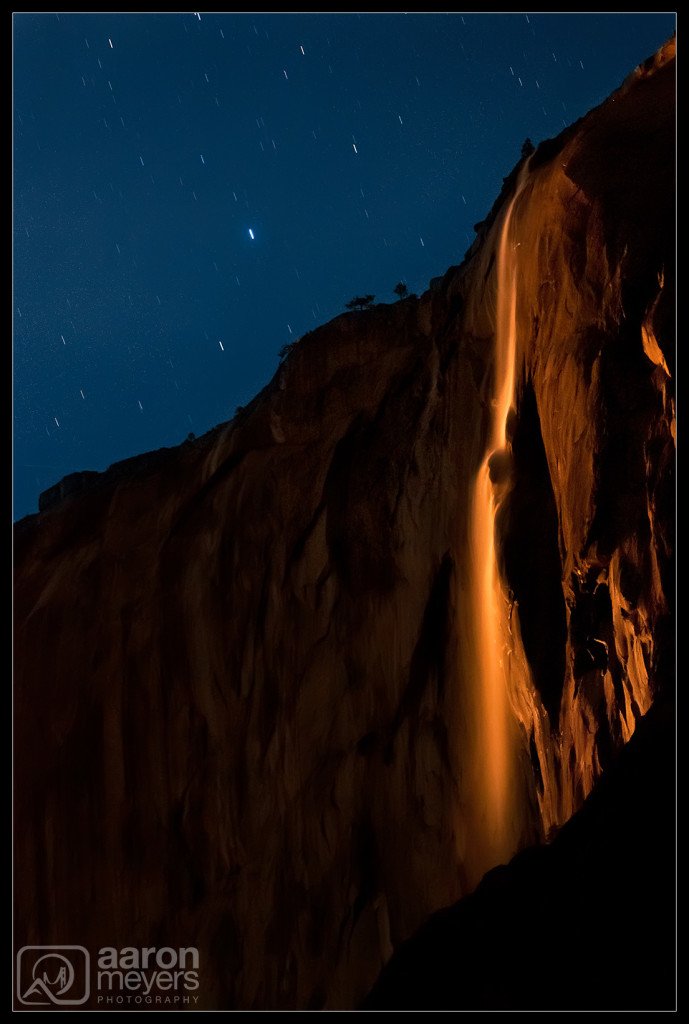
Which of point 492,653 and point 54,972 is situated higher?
point 492,653

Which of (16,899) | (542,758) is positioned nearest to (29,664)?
(16,899)

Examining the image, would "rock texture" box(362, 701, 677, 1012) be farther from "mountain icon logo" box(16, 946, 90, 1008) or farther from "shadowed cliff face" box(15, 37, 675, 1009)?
"mountain icon logo" box(16, 946, 90, 1008)

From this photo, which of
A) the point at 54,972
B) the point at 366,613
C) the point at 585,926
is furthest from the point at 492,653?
the point at 54,972

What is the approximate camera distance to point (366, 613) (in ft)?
38.7

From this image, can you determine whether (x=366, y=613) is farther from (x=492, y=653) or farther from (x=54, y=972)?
(x=54, y=972)

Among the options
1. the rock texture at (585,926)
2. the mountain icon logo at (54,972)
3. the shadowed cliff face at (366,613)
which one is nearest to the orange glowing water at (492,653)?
the shadowed cliff face at (366,613)

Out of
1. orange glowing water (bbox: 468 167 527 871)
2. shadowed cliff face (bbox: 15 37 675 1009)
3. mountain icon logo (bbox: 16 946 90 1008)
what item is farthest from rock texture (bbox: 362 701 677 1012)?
mountain icon logo (bbox: 16 946 90 1008)

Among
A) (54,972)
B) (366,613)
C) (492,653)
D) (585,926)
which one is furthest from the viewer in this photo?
(54,972)

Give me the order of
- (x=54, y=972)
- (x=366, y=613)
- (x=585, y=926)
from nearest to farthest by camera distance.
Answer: (x=585, y=926)
(x=366, y=613)
(x=54, y=972)

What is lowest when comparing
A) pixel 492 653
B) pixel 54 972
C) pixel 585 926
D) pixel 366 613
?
pixel 54 972

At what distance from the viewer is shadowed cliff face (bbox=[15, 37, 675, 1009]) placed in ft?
28.1

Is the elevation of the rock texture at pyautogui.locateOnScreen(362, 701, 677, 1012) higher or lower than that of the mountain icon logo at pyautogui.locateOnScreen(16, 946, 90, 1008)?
higher

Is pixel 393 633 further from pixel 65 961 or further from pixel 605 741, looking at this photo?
pixel 65 961

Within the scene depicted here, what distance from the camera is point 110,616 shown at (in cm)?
1349
